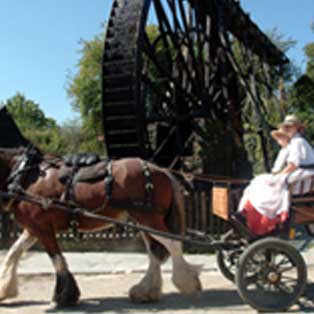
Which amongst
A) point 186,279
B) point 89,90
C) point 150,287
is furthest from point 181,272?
point 89,90

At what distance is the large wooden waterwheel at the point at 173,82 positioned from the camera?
11.5 metres

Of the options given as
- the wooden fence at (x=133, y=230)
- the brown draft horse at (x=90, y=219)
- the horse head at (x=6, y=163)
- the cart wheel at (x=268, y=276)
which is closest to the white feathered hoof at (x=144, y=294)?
the brown draft horse at (x=90, y=219)

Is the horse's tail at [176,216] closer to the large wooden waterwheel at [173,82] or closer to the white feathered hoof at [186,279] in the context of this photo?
the white feathered hoof at [186,279]

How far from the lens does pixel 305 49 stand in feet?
129

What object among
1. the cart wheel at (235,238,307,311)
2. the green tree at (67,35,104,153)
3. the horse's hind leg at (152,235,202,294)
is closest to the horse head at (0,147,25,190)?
the horse's hind leg at (152,235,202,294)

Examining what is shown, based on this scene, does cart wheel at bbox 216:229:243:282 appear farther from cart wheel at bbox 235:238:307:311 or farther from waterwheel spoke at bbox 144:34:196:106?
waterwheel spoke at bbox 144:34:196:106

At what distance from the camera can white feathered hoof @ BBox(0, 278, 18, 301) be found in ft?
18.1

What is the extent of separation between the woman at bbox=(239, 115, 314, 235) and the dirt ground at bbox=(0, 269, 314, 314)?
925mm

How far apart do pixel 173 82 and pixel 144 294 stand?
883 centimetres

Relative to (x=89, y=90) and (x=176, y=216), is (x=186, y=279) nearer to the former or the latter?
(x=176, y=216)

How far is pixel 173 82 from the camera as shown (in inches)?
535

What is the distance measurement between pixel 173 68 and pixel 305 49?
27265 mm

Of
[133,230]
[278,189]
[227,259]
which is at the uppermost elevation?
[278,189]

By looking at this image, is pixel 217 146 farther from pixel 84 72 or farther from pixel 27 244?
pixel 84 72
